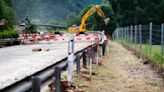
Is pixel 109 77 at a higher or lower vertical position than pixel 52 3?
lower

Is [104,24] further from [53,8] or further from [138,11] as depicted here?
[53,8]

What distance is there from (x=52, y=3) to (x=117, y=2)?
11191 centimetres

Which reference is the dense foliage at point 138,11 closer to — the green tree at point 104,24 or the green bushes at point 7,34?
the green tree at point 104,24

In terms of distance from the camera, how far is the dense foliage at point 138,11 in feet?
252

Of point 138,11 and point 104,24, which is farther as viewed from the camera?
point 104,24

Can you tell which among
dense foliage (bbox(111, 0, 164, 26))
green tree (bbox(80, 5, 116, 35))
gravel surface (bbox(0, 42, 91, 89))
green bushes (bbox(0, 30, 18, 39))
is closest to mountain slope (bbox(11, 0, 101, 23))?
green tree (bbox(80, 5, 116, 35))

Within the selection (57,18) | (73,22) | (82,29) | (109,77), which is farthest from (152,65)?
(57,18)

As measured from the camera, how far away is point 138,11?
3078 inches

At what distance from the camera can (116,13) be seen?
273ft

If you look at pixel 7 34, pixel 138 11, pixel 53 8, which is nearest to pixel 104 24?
pixel 138 11

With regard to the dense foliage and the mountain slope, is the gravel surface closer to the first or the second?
the dense foliage

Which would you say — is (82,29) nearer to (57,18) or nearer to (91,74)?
(91,74)

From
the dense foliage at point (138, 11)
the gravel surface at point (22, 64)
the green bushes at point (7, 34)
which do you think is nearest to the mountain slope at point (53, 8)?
the dense foliage at point (138, 11)

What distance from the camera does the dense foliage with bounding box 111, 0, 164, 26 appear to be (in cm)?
7671
